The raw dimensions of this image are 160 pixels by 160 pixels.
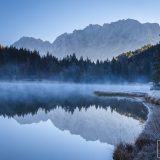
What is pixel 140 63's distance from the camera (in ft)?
501

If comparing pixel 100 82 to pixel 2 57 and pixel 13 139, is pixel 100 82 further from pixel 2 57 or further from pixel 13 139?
pixel 13 139

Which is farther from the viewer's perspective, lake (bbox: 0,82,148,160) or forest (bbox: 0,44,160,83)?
forest (bbox: 0,44,160,83)

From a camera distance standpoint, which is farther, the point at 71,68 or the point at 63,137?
the point at 71,68

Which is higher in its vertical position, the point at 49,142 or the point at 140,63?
the point at 140,63

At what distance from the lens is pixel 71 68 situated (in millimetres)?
161750

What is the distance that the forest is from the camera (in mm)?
144625

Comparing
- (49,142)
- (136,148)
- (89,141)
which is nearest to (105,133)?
(89,141)

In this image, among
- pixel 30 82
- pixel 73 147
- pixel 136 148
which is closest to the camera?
pixel 136 148

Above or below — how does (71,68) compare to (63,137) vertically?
above

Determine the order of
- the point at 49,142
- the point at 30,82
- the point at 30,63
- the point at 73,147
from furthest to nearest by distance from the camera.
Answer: the point at 30,63 < the point at 30,82 < the point at 49,142 < the point at 73,147

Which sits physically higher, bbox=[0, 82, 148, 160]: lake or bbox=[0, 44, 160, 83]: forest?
bbox=[0, 44, 160, 83]: forest

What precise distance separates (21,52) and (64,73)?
23318 mm

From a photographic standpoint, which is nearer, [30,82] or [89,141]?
[89,141]

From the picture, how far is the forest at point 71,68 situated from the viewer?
144625mm
